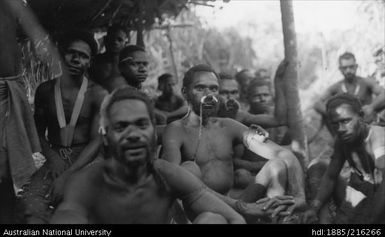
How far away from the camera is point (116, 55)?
5.65 m

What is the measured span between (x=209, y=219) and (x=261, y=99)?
3.67 meters

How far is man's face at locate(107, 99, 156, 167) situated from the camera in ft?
9.66

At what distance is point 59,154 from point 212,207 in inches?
68.6

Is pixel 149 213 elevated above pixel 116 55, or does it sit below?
below

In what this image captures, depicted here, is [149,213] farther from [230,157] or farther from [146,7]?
[146,7]

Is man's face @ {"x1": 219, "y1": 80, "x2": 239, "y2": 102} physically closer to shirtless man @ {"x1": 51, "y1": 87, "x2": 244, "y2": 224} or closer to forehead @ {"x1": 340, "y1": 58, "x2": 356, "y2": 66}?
forehead @ {"x1": 340, "y1": 58, "x2": 356, "y2": 66}

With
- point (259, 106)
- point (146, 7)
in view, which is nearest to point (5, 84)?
point (146, 7)

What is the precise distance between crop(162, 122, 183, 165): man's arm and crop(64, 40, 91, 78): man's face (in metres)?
0.88

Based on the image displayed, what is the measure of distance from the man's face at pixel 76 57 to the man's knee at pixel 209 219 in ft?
6.58

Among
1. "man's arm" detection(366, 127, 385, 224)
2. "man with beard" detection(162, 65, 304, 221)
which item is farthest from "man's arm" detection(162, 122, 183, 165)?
"man's arm" detection(366, 127, 385, 224)

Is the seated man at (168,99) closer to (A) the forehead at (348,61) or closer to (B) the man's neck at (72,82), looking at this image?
(A) the forehead at (348,61)

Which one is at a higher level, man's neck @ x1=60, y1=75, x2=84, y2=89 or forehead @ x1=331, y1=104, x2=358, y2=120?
man's neck @ x1=60, y1=75, x2=84, y2=89
